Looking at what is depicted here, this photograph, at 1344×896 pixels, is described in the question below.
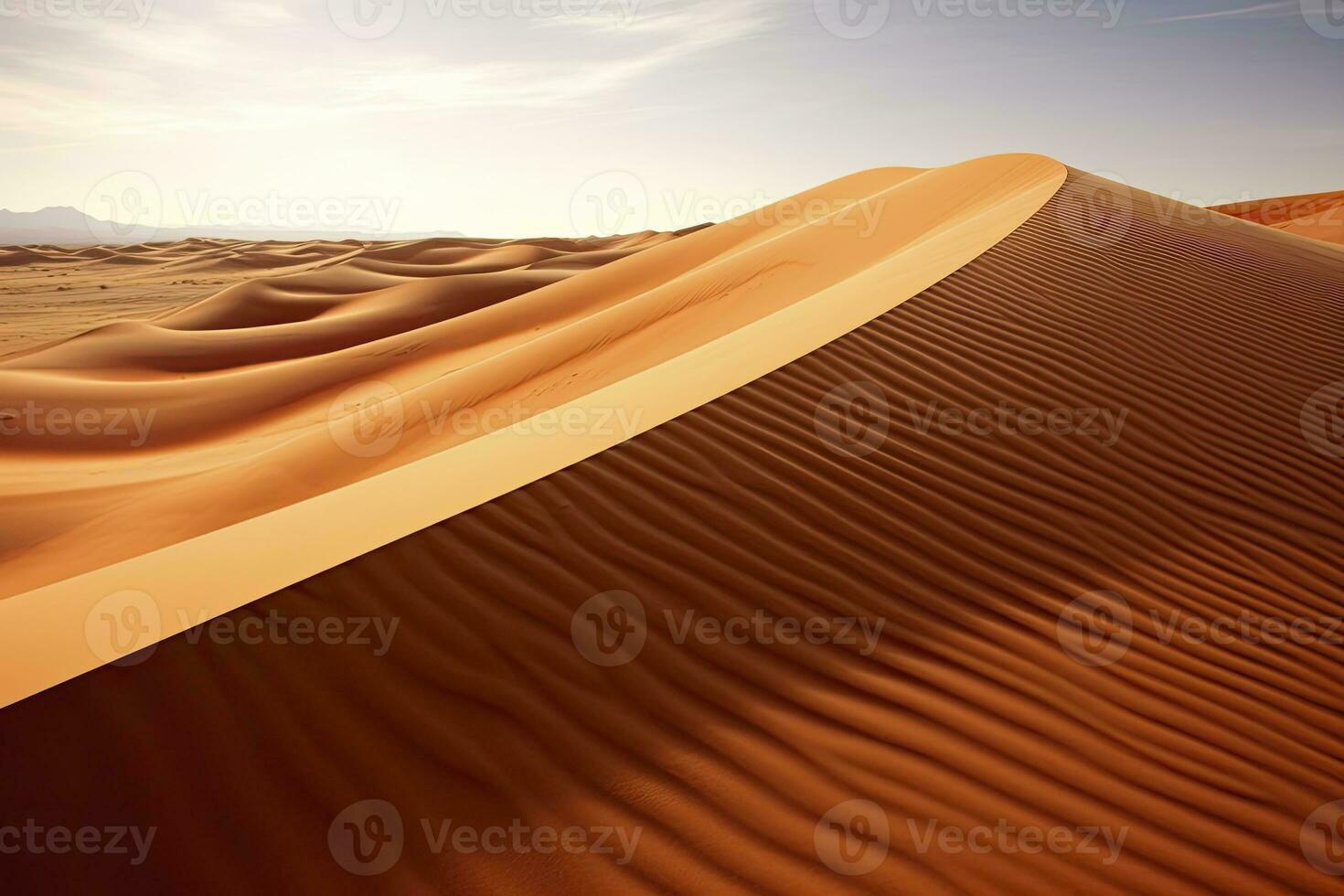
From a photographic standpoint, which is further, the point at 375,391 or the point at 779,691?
the point at 375,391

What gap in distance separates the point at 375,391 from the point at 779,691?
12351 mm

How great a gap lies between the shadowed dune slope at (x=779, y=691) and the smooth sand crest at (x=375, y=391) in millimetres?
445

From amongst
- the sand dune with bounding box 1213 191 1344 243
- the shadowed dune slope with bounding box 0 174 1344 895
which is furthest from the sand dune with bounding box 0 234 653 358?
the sand dune with bounding box 1213 191 1344 243

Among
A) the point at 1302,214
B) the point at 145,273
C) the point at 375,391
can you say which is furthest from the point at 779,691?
the point at 145,273

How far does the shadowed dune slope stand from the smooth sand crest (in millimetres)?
445

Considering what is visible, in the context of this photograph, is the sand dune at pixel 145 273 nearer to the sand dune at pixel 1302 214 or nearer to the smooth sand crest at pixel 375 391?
the smooth sand crest at pixel 375 391

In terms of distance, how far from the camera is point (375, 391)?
13.8 metres

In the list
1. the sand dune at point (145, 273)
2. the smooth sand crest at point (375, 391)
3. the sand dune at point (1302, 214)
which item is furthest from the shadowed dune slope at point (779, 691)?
the sand dune at point (1302, 214)

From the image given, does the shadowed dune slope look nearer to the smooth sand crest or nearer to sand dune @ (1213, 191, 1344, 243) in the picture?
the smooth sand crest

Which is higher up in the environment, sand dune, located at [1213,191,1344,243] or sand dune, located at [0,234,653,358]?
sand dune, located at [1213,191,1344,243]

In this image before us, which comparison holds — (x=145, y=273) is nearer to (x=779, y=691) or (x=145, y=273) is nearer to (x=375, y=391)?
(x=375, y=391)

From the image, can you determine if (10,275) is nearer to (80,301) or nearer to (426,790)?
(80,301)

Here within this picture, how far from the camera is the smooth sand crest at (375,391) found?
378cm

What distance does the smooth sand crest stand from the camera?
149 inches
